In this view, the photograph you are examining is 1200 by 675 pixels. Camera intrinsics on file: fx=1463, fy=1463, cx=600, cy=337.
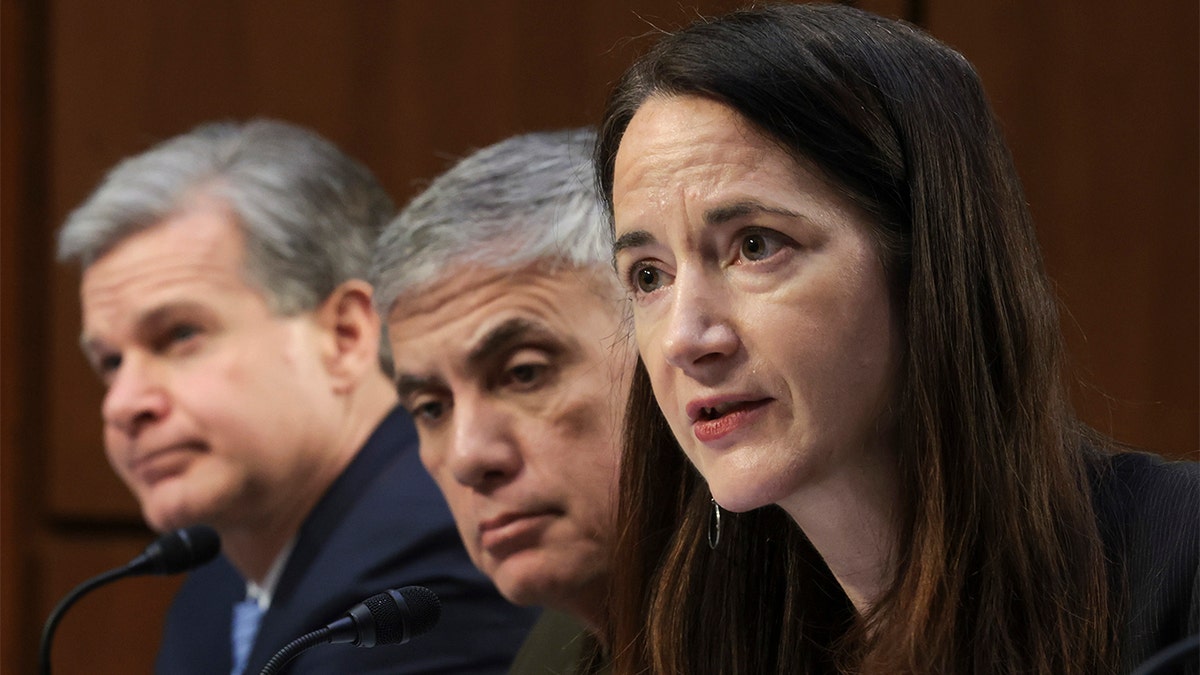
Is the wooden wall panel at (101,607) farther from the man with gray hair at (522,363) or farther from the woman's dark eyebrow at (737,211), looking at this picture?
the woman's dark eyebrow at (737,211)

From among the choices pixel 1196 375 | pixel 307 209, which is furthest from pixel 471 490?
pixel 1196 375

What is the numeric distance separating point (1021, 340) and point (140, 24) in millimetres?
2891

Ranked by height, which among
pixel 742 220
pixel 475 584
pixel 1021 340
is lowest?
pixel 475 584

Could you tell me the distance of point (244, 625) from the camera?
9.19 ft

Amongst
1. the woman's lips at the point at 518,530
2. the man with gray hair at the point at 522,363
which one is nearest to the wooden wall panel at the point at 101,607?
the man with gray hair at the point at 522,363

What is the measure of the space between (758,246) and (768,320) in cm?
7

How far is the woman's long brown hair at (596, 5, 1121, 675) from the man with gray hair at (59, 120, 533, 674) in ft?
4.48

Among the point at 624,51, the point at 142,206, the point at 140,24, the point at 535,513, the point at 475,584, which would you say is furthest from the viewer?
the point at 140,24

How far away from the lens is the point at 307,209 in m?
2.85

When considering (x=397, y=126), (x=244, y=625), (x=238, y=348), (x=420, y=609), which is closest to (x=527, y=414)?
(x=420, y=609)

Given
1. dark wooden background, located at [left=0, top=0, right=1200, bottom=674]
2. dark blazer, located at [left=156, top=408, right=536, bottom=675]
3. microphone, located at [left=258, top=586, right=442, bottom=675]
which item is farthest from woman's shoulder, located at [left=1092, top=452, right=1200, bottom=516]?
dark wooden background, located at [left=0, top=0, right=1200, bottom=674]

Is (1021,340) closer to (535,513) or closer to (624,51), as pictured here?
(535,513)

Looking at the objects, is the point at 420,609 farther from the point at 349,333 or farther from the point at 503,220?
the point at 349,333

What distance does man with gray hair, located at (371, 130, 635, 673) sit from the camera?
1.92m
